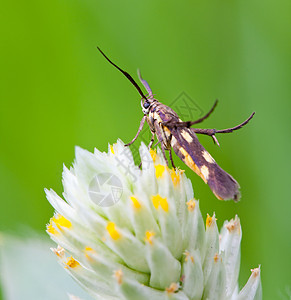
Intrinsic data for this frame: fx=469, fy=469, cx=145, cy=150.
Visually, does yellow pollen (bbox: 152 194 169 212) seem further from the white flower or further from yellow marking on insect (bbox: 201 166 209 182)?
yellow marking on insect (bbox: 201 166 209 182)

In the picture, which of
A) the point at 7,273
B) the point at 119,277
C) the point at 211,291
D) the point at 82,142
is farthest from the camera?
the point at 82,142

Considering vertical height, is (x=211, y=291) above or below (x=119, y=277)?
below

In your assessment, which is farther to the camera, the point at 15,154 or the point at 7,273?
the point at 15,154

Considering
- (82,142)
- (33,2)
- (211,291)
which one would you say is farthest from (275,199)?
(33,2)

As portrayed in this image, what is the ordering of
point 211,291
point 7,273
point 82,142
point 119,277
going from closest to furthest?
point 119,277, point 211,291, point 7,273, point 82,142

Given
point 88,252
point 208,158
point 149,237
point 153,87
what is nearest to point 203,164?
point 208,158

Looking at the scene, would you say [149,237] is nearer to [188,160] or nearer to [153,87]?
[188,160]

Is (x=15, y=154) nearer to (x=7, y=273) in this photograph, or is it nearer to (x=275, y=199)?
(x=7, y=273)

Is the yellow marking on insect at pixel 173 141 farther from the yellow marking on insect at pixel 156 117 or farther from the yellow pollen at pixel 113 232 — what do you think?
the yellow pollen at pixel 113 232
